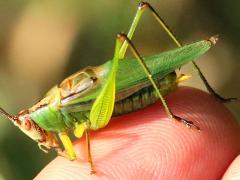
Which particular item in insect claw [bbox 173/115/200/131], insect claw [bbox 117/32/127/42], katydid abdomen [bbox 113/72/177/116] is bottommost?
insect claw [bbox 173/115/200/131]

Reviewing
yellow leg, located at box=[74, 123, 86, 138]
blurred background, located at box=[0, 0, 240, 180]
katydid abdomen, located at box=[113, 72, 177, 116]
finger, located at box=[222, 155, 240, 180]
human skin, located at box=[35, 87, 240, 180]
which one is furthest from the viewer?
blurred background, located at box=[0, 0, 240, 180]

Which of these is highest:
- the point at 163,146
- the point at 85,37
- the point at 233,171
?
the point at 85,37

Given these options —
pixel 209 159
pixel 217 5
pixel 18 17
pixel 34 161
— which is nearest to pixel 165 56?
pixel 209 159

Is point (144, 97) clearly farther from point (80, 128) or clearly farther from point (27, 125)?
point (27, 125)

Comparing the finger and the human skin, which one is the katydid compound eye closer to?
the human skin

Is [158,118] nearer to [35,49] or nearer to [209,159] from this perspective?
[209,159]

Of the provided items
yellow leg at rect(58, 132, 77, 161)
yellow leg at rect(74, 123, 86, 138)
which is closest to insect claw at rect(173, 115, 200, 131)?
yellow leg at rect(74, 123, 86, 138)

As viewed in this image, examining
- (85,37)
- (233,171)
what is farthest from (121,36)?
(85,37)
